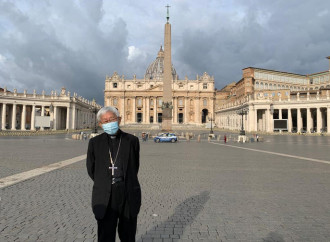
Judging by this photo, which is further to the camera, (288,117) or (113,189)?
(288,117)

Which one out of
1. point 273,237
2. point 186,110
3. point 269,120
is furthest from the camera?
point 186,110

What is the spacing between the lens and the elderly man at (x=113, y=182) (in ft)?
8.73

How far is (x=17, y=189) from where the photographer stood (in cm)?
672

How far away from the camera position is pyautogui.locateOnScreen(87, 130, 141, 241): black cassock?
8.71 feet

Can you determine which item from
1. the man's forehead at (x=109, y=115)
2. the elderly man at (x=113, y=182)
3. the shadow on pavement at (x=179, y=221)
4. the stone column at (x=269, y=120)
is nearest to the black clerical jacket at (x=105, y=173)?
the elderly man at (x=113, y=182)

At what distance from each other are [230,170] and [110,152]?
8031 millimetres

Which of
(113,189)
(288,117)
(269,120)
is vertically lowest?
(113,189)

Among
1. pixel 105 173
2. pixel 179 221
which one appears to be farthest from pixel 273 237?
pixel 105 173

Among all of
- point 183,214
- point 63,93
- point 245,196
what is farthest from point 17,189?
point 63,93

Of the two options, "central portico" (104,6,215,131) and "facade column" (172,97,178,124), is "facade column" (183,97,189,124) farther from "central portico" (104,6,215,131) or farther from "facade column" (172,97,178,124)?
"facade column" (172,97,178,124)

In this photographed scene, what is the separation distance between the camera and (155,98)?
104 m

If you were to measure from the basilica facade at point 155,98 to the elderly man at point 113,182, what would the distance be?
9954cm

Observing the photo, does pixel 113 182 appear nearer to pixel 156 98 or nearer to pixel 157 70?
pixel 156 98

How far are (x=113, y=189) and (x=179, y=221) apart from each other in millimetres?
2363
